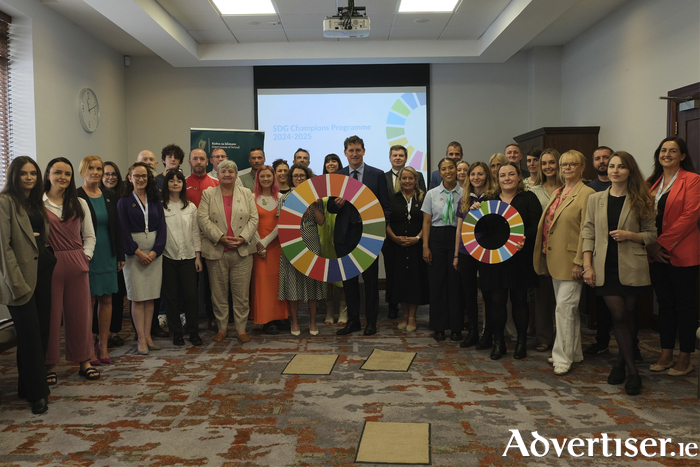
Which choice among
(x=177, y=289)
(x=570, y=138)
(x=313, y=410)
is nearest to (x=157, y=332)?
(x=177, y=289)

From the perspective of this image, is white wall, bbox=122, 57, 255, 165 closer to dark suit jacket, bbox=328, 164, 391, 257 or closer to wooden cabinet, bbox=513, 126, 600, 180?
dark suit jacket, bbox=328, 164, 391, 257

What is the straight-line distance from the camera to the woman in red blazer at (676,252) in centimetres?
326

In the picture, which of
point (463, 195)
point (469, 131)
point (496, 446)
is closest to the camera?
point (496, 446)

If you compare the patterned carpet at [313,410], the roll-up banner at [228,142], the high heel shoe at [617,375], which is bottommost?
the patterned carpet at [313,410]

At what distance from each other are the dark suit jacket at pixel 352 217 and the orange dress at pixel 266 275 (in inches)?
20.3

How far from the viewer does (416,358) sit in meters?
3.77

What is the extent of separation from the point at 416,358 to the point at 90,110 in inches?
214

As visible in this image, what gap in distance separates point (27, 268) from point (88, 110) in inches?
174

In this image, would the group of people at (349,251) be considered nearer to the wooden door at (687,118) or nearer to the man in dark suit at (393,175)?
the man in dark suit at (393,175)

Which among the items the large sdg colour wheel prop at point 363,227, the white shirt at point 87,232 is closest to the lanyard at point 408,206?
the large sdg colour wheel prop at point 363,227

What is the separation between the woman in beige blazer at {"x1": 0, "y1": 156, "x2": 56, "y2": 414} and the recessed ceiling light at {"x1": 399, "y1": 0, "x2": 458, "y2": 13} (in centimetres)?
439

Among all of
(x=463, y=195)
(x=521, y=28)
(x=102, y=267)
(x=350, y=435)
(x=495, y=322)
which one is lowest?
(x=350, y=435)

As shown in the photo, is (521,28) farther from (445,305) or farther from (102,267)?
(102,267)

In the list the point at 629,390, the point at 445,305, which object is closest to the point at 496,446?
the point at 629,390
